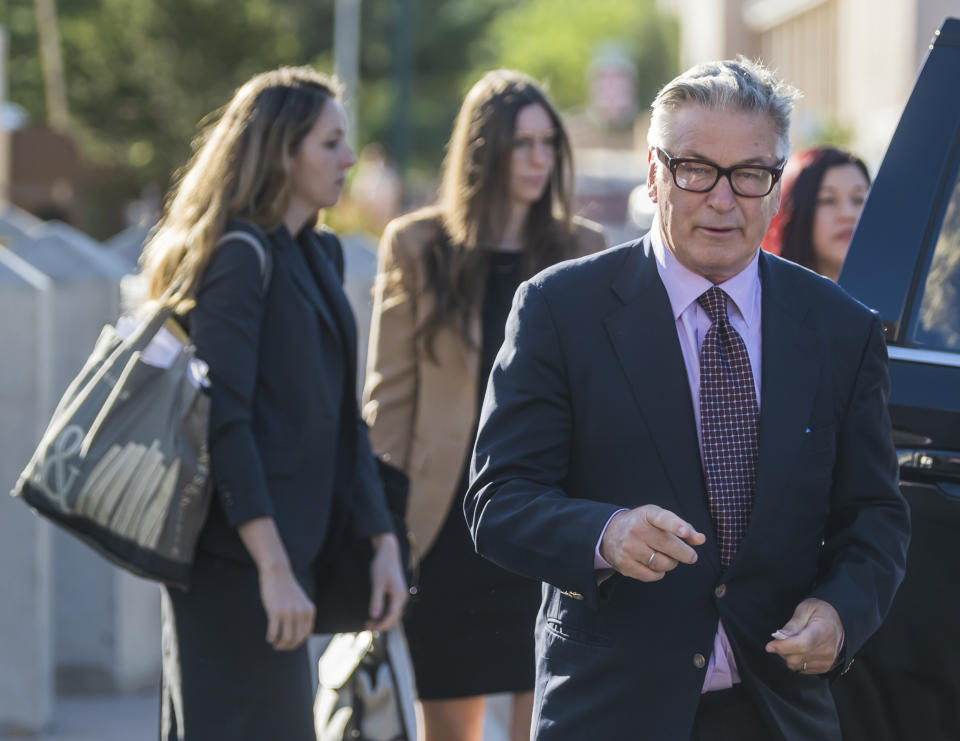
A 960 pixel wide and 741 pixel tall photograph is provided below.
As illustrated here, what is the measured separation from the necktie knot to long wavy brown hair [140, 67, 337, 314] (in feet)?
4.58

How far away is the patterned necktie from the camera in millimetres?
2570

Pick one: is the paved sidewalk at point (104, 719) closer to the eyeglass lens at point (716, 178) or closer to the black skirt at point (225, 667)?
the black skirt at point (225, 667)

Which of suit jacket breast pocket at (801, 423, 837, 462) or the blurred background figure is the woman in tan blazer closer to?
suit jacket breast pocket at (801, 423, 837, 462)

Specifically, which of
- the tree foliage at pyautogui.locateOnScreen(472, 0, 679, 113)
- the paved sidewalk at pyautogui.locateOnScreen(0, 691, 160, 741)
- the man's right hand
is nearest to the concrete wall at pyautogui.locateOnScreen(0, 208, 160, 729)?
the paved sidewalk at pyautogui.locateOnScreen(0, 691, 160, 741)

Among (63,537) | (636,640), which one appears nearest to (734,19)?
(63,537)

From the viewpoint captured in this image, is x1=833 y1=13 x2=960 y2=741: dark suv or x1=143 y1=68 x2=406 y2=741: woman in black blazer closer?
x1=833 y1=13 x2=960 y2=741: dark suv

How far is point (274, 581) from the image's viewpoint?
3.53m

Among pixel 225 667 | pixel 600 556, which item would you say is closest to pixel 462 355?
pixel 225 667

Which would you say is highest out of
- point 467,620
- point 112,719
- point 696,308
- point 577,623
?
point 696,308

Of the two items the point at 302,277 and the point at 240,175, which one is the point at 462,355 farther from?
the point at 240,175

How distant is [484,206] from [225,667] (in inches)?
61.8

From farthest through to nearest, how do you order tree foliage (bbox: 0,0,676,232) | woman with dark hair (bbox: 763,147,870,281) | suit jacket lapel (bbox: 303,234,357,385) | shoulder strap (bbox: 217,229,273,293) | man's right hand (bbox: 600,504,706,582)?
tree foliage (bbox: 0,0,676,232) < woman with dark hair (bbox: 763,147,870,281) < suit jacket lapel (bbox: 303,234,357,385) < shoulder strap (bbox: 217,229,273,293) < man's right hand (bbox: 600,504,706,582)

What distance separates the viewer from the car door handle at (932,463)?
3.09 m

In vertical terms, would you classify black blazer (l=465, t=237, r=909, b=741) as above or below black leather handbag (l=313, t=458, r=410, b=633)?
above
